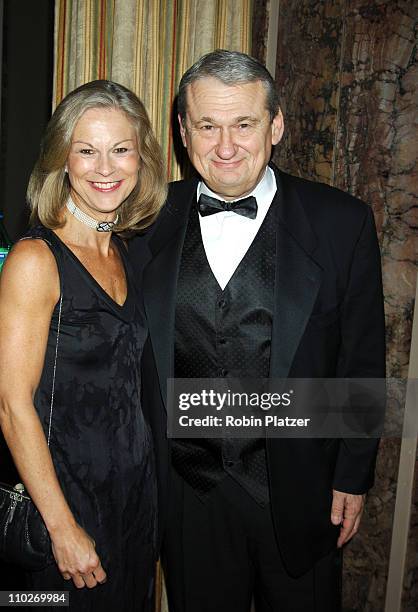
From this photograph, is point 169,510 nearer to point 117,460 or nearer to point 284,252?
point 117,460

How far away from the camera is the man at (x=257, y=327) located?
163cm

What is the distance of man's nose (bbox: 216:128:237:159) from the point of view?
1.61 meters

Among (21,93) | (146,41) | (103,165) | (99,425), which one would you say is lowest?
(99,425)

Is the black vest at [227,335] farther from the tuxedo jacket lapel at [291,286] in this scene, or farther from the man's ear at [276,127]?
the man's ear at [276,127]

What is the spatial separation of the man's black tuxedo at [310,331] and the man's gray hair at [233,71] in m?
0.27

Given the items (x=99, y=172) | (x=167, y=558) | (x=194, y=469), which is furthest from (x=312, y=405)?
(x=99, y=172)

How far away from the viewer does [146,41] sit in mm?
2037

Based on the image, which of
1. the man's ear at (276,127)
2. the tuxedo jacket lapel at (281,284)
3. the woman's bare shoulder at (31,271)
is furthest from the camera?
the man's ear at (276,127)

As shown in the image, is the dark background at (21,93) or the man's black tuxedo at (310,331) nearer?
the man's black tuxedo at (310,331)

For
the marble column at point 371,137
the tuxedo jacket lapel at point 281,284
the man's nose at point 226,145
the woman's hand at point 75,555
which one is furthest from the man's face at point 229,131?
the woman's hand at point 75,555

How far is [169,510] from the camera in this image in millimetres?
1806

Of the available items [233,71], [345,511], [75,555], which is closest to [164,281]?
[233,71]

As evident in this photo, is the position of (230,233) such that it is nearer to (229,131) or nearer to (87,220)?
(229,131)

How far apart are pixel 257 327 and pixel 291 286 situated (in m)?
0.14
